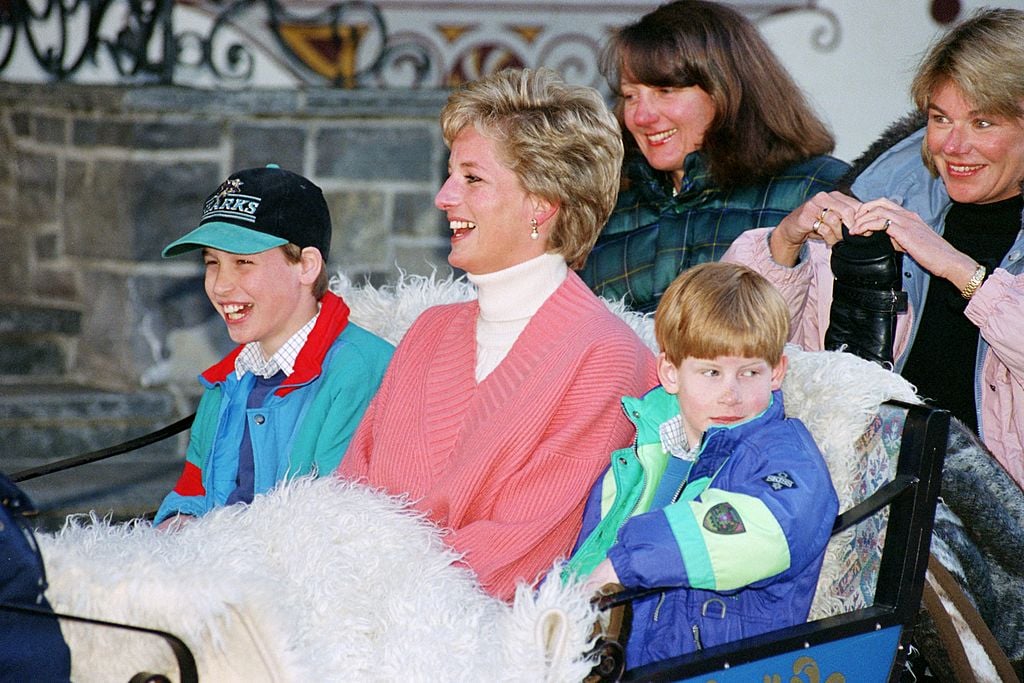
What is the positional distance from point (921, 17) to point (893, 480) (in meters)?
4.15

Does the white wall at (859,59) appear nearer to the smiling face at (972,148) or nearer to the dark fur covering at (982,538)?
the smiling face at (972,148)

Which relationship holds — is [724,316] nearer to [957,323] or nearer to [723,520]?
[723,520]

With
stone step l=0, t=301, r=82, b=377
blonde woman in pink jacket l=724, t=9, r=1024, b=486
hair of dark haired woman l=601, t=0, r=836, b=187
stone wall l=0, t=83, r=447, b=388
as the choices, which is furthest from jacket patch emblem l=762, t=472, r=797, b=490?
stone step l=0, t=301, r=82, b=377

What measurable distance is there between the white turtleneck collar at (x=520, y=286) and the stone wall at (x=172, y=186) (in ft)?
10.5

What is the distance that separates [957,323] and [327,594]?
1628 millimetres

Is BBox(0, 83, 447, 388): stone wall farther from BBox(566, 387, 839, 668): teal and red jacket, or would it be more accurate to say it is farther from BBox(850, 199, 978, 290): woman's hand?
BBox(566, 387, 839, 668): teal and red jacket

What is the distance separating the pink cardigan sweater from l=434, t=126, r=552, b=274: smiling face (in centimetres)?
14

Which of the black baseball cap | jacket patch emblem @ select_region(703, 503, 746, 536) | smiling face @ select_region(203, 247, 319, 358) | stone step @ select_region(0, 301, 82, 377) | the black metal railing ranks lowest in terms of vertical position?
stone step @ select_region(0, 301, 82, 377)

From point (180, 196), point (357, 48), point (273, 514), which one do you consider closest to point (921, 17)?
point (357, 48)

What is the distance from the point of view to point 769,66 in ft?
11.8

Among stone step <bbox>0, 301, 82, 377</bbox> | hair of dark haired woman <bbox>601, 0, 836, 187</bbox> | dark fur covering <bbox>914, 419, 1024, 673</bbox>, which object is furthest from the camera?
stone step <bbox>0, 301, 82, 377</bbox>

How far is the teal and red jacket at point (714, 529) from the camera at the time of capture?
2.26 m

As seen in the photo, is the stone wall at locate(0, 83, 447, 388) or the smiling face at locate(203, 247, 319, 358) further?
the stone wall at locate(0, 83, 447, 388)

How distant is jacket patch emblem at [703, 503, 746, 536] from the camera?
89.4 inches
